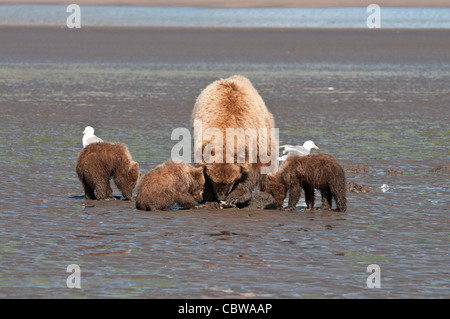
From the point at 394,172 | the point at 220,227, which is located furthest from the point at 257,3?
the point at 220,227

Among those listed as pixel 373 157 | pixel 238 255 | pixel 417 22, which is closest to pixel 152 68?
pixel 373 157

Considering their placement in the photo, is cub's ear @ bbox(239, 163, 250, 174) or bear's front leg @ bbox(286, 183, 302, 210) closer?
cub's ear @ bbox(239, 163, 250, 174)

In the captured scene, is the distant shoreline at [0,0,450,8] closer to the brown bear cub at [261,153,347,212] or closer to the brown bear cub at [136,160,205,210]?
the brown bear cub at [261,153,347,212]

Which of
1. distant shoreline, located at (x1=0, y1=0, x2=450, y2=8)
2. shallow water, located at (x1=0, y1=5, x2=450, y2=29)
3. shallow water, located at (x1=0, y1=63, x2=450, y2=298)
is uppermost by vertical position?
distant shoreline, located at (x1=0, y1=0, x2=450, y2=8)

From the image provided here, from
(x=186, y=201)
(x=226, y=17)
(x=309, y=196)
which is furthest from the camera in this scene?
(x=226, y=17)

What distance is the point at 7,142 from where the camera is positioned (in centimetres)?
1870

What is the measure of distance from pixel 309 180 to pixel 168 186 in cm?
192

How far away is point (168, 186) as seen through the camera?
40.7 feet

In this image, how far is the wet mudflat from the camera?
8938 mm

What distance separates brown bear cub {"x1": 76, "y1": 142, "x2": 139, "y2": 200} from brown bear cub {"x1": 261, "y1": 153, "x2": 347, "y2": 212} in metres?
1.99

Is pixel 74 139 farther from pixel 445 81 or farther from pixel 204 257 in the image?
pixel 445 81

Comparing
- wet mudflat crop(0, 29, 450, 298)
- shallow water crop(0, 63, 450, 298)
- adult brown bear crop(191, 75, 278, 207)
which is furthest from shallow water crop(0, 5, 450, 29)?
adult brown bear crop(191, 75, 278, 207)

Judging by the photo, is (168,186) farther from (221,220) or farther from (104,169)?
(104,169)
